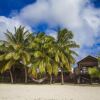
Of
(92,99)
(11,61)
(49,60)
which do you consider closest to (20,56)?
(11,61)

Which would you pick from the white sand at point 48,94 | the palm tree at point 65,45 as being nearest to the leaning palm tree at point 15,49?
the palm tree at point 65,45

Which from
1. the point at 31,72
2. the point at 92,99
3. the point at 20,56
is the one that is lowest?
the point at 92,99

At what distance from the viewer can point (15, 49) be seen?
126ft

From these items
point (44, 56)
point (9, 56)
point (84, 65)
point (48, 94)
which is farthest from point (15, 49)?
point (48, 94)

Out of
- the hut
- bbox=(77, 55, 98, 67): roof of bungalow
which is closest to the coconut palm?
the hut

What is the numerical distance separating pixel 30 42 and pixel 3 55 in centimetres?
445

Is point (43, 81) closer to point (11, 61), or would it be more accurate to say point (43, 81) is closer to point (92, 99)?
point (11, 61)

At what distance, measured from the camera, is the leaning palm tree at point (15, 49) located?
38219 mm

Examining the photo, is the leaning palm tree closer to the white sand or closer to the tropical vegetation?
the tropical vegetation

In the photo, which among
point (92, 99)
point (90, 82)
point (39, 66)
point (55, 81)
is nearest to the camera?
point (92, 99)

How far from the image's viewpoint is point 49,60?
125 ft

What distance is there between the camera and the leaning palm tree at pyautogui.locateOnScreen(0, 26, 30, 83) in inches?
1505

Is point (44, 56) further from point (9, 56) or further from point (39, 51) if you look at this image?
point (9, 56)

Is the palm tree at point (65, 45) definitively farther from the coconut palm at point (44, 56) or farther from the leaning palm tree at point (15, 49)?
the leaning palm tree at point (15, 49)
